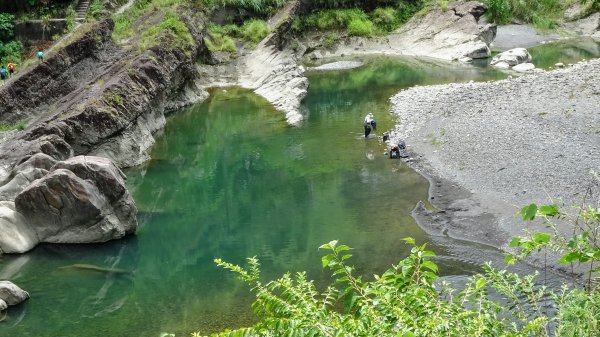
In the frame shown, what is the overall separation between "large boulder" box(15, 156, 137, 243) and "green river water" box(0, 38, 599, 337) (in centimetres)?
53

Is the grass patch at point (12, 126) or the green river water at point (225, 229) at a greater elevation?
the grass patch at point (12, 126)

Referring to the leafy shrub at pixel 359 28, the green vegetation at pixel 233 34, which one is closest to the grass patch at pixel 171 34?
the green vegetation at pixel 233 34

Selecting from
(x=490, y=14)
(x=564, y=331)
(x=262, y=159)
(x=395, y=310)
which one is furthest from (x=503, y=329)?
(x=490, y=14)

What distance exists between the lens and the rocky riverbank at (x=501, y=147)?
21391 mm

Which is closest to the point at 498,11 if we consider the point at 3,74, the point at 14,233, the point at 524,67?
the point at 524,67

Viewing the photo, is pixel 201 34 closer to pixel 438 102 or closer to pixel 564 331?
A: pixel 438 102

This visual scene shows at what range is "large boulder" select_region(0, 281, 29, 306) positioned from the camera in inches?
706

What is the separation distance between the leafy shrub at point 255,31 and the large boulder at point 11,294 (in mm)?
36933

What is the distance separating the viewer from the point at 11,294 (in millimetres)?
18000

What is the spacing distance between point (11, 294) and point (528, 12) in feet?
195

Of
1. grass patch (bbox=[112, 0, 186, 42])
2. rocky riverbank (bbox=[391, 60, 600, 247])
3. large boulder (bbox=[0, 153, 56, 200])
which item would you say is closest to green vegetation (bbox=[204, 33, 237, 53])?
grass patch (bbox=[112, 0, 186, 42])

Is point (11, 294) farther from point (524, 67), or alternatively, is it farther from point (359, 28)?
point (359, 28)

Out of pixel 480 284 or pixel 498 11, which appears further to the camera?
pixel 498 11

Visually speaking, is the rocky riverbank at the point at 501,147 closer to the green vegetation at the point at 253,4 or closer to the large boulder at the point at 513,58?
the large boulder at the point at 513,58
